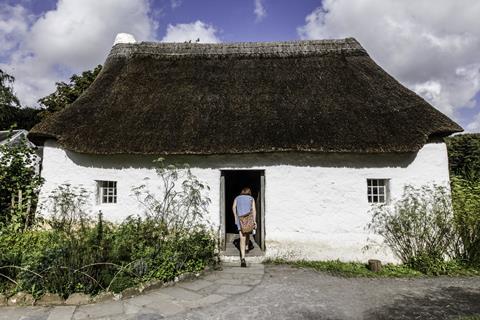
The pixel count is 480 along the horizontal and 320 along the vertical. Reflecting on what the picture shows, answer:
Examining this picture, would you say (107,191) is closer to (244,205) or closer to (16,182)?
(16,182)

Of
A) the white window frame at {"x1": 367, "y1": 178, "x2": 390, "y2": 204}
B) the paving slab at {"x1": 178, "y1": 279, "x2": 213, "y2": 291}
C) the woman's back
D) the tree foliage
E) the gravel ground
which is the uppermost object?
the tree foliage

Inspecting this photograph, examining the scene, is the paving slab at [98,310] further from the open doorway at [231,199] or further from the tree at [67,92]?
the tree at [67,92]

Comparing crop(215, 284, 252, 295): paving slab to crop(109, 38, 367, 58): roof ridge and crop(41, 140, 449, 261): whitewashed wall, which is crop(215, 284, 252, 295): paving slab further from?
crop(109, 38, 367, 58): roof ridge

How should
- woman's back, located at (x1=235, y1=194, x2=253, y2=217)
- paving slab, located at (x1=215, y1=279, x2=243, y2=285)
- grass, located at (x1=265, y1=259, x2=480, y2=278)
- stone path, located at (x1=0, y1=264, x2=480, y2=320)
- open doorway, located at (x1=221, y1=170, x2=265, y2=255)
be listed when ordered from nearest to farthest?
stone path, located at (x1=0, y1=264, x2=480, y2=320)
paving slab, located at (x1=215, y1=279, x2=243, y2=285)
grass, located at (x1=265, y1=259, x2=480, y2=278)
woman's back, located at (x1=235, y1=194, x2=253, y2=217)
open doorway, located at (x1=221, y1=170, x2=265, y2=255)

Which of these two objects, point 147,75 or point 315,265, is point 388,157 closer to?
point 315,265

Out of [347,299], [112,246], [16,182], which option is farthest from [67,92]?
[347,299]

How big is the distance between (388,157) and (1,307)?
8119 millimetres

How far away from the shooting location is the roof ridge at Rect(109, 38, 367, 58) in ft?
33.9

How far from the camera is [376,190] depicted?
7855 millimetres

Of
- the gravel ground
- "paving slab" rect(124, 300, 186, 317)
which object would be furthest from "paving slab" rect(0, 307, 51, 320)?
the gravel ground

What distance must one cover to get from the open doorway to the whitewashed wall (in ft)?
0.51

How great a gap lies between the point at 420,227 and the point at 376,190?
1.25m

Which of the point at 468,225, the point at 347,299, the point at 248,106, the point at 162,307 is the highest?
the point at 248,106

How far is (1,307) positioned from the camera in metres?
4.86
